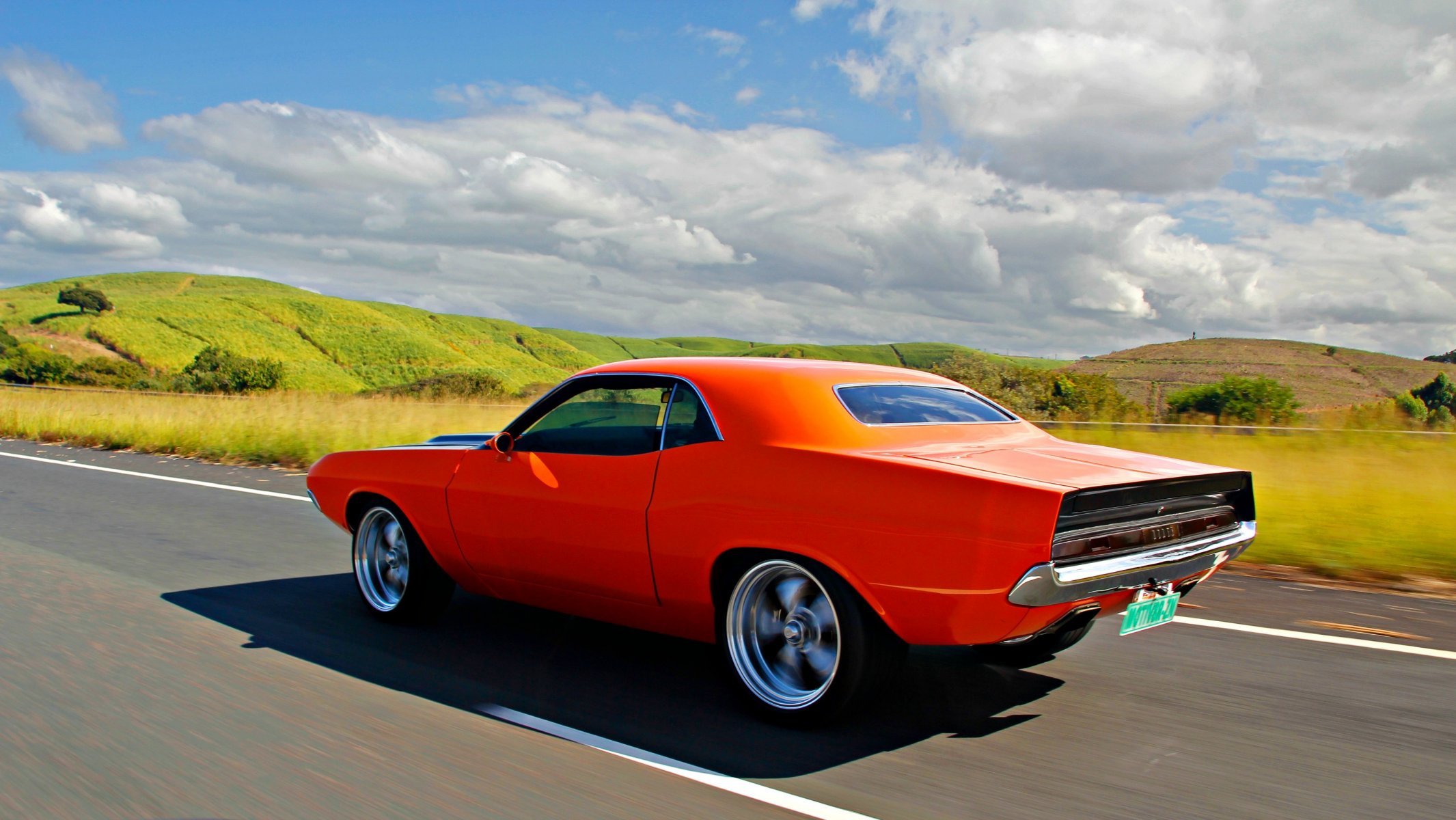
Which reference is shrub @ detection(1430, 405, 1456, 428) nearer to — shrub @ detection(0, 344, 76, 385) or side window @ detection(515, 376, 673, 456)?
side window @ detection(515, 376, 673, 456)

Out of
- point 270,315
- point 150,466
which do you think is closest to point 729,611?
point 150,466

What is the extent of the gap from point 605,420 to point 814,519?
1.42 meters

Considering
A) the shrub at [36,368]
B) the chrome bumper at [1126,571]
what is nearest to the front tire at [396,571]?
the chrome bumper at [1126,571]

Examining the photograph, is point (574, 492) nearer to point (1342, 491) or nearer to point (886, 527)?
point (886, 527)

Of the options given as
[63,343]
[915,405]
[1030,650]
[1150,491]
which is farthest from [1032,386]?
[63,343]

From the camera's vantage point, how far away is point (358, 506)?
5.48 meters

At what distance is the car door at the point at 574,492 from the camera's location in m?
4.10

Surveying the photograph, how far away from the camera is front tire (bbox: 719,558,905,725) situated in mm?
3477

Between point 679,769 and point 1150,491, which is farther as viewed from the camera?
point 1150,491

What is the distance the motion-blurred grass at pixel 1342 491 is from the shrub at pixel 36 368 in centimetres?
7110

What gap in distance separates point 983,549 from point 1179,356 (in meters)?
56.8

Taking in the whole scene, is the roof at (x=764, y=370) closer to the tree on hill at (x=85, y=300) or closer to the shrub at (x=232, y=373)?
the shrub at (x=232, y=373)

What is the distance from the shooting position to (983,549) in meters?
3.19

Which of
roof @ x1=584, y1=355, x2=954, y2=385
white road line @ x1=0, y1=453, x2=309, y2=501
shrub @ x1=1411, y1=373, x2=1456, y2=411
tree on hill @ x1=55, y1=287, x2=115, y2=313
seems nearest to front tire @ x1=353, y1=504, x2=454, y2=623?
roof @ x1=584, y1=355, x2=954, y2=385
